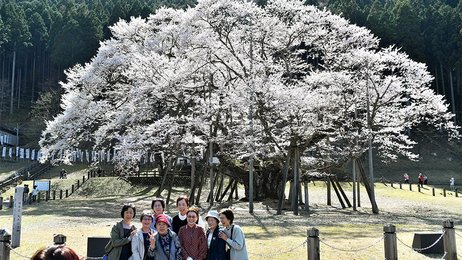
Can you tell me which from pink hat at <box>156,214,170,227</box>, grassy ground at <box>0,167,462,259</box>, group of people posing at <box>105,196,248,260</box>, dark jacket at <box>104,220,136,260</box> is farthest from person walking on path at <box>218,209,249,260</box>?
grassy ground at <box>0,167,462,259</box>

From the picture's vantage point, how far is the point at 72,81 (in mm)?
29000

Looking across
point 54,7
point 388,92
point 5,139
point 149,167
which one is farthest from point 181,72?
point 54,7

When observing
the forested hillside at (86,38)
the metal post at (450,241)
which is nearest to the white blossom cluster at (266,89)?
the metal post at (450,241)

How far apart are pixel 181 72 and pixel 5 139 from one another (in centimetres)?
3541

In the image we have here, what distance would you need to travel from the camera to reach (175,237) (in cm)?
527

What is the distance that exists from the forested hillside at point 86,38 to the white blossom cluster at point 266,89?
25670 millimetres

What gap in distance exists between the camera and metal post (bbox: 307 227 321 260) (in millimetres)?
6988

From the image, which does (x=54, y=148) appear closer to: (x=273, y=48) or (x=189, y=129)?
(x=189, y=129)

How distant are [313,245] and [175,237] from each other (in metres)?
2.69

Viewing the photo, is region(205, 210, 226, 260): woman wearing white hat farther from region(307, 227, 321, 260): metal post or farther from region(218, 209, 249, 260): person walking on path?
region(307, 227, 321, 260): metal post

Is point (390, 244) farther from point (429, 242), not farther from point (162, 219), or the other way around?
point (162, 219)

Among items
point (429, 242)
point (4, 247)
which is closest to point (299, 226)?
point (429, 242)

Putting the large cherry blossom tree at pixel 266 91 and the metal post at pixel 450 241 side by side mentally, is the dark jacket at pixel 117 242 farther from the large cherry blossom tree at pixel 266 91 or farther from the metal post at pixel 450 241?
the large cherry blossom tree at pixel 266 91

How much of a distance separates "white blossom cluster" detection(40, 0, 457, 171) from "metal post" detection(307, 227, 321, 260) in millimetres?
11004
